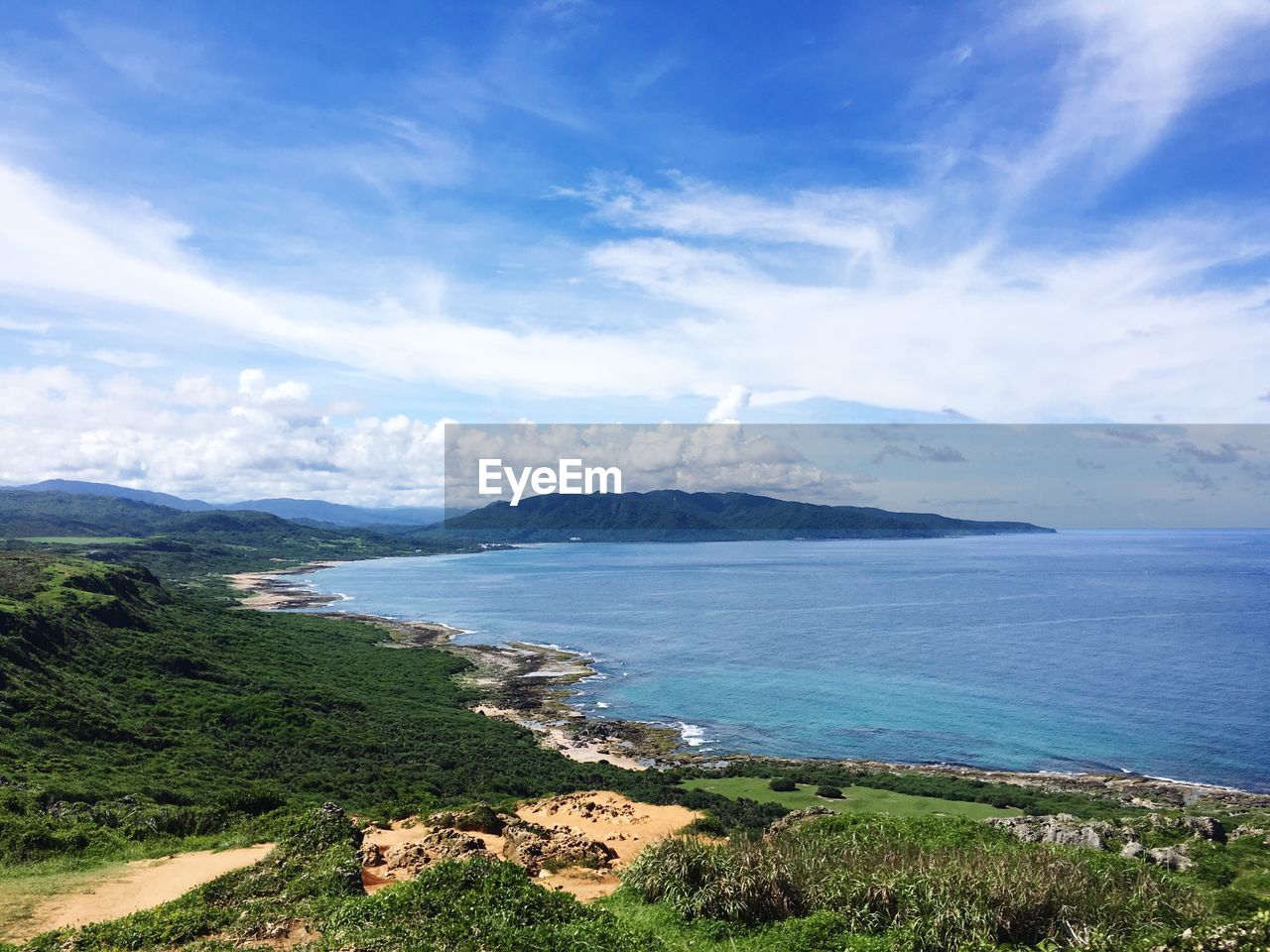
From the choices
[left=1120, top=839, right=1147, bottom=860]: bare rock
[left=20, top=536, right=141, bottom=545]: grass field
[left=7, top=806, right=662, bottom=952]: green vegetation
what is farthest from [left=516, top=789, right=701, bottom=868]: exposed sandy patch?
[left=20, top=536, right=141, bottom=545]: grass field

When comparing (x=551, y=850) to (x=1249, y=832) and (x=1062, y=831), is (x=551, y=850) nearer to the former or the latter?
(x=1062, y=831)

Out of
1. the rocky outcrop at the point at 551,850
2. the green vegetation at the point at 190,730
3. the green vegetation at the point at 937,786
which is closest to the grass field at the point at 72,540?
the green vegetation at the point at 190,730

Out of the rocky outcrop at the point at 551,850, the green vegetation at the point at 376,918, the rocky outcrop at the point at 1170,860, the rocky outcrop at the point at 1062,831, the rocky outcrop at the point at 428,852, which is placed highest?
the green vegetation at the point at 376,918

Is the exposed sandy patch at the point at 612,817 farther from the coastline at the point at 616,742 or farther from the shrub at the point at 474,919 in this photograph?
the coastline at the point at 616,742

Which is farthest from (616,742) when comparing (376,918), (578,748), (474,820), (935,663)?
(376,918)

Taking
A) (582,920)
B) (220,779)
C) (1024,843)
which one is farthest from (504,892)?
(220,779)

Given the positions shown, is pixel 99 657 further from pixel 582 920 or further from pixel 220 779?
pixel 582 920

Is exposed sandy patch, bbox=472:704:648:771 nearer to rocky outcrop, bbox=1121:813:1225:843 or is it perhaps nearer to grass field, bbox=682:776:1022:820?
grass field, bbox=682:776:1022:820
